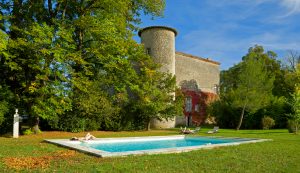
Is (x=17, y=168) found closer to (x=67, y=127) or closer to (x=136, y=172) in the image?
(x=136, y=172)

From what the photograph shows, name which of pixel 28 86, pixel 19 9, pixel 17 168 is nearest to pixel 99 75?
pixel 28 86

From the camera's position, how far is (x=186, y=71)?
119 feet

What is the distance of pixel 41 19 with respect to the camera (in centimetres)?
1991

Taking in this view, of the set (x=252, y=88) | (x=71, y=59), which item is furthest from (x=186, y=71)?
(x=71, y=59)

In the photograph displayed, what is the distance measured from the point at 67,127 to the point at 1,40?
24.6ft

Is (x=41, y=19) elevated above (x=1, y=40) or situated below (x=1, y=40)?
above

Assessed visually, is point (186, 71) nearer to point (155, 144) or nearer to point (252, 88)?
point (252, 88)

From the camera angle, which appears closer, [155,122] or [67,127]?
[67,127]

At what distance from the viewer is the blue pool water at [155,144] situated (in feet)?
45.5

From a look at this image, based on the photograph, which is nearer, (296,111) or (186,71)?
(296,111)

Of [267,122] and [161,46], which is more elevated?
[161,46]

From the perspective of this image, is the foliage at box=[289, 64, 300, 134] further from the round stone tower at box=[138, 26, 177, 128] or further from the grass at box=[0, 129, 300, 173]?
the grass at box=[0, 129, 300, 173]

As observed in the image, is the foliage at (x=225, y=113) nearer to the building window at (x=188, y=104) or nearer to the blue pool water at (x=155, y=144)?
the building window at (x=188, y=104)

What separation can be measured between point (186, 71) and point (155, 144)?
21582 mm
